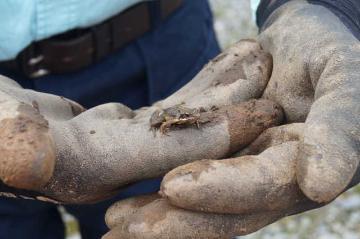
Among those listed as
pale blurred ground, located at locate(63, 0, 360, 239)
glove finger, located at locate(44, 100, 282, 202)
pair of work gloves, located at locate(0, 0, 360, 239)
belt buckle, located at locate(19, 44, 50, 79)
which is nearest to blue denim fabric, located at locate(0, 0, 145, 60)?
belt buckle, located at locate(19, 44, 50, 79)

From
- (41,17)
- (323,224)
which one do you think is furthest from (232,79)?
(323,224)

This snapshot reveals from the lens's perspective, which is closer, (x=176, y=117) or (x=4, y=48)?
(x=176, y=117)

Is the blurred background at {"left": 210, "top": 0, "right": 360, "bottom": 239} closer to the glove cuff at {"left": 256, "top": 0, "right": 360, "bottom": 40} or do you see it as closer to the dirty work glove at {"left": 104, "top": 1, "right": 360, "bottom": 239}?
the glove cuff at {"left": 256, "top": 0, "right": 360, "bottom": 40}

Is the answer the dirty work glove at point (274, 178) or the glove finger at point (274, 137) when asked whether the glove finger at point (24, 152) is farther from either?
the glove finger at point (274, 137)

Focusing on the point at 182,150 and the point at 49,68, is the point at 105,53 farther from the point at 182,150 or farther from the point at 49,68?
the point at 182,150

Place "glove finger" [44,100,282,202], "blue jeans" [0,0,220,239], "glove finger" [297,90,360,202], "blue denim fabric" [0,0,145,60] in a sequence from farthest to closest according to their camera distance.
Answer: "blue jeans" [0,0,220,239], "blue denim fabric" [0,0,145,60], "glove finger" [44,100,282,202], "glove finger" [297,90,360,202]

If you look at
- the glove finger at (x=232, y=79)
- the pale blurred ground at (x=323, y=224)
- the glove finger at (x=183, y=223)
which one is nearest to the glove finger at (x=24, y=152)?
the glove finger at (x=183, y=223)

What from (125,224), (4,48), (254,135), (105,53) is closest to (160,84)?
(105,53)
